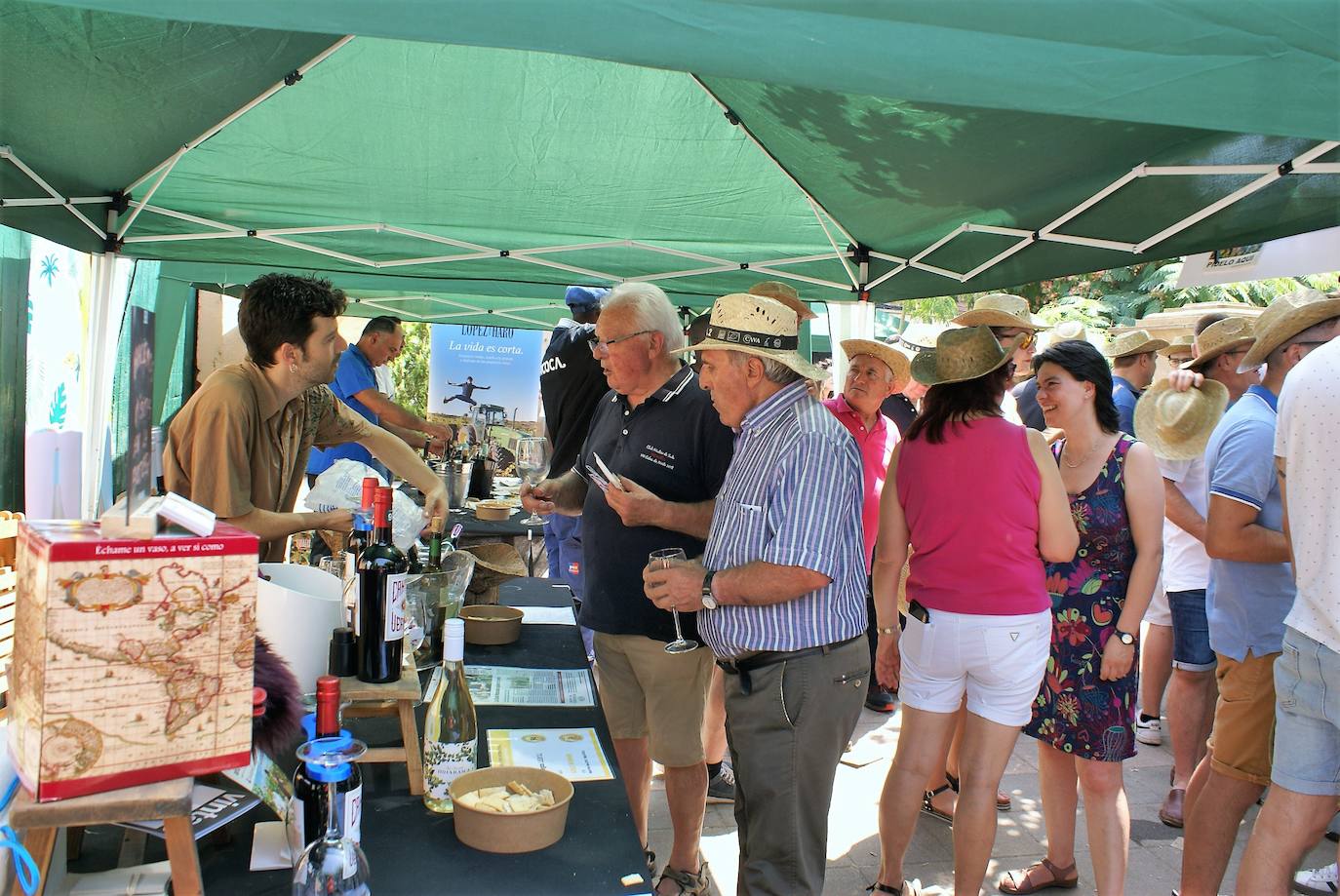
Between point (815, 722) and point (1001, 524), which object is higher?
point (1001, 524)

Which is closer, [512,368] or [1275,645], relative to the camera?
[1275,645]

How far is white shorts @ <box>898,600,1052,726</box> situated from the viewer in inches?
97.0

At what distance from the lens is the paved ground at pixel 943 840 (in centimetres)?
305

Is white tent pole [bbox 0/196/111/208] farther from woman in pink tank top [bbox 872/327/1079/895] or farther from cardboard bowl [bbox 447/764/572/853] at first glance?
woman in pink tank top [bbox 872/327/1079/895]

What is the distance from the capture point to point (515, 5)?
1.21 meters

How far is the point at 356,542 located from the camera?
1.92 meters

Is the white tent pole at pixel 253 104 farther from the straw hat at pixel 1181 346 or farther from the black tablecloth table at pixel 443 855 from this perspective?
the straw hat at pixel 1181 346

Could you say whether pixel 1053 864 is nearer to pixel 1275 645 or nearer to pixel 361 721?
pixel 1275 645

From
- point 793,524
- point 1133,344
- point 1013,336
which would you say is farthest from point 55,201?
point 1133,344

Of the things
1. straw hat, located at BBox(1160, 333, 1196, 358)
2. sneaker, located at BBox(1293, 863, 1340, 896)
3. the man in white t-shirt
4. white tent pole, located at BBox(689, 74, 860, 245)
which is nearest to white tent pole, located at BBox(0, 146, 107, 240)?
white tent pole, located at BBox(689, 74, 860, 245)

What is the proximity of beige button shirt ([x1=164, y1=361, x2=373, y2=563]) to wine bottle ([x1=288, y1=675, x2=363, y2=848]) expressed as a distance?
1181mm

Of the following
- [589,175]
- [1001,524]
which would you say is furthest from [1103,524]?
[589,175]

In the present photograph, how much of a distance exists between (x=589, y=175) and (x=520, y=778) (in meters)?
3.62

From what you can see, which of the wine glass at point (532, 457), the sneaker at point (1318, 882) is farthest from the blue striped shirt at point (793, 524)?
the sneaker at point (1318, 882)
